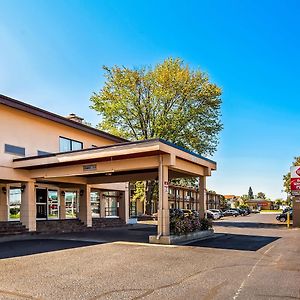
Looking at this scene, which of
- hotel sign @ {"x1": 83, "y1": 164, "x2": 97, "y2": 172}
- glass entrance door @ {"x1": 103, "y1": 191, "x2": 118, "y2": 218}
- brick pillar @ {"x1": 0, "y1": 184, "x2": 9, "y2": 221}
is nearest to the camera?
hotel sign @ {"x1": 83, "y1": 164, "x2": 97, "y2": 172}

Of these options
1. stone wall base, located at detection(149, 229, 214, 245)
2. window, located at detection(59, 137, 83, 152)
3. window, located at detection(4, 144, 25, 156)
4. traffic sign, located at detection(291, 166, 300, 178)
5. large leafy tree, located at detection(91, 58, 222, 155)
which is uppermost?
large leafy tree, located at detection(91, 58, 222, 155)

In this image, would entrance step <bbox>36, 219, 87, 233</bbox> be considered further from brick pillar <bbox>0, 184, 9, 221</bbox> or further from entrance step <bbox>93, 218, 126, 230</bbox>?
brick pillar <bbox>0, 184, 9, 221</bbox>

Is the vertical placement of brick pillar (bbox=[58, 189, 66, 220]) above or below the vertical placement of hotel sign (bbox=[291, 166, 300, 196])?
below

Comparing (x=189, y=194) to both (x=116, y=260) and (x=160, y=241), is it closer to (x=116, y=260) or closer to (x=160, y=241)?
(x=160, y=241)

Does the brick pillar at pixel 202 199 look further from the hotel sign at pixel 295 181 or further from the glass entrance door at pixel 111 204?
the hotel sign at pixel 295 181

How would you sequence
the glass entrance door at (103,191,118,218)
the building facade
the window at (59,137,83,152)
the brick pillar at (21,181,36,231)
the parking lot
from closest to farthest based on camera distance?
the parking lot → the building facade → the brick pillar at (21,181,36,231) → the window at (59,137,83,152) → the glass entrance door at (103,191,118,218)

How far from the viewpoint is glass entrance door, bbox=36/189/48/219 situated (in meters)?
22.7

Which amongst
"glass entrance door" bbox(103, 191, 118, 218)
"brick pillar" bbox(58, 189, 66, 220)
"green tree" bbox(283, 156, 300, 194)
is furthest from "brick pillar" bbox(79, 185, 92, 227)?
"green tree" bbox(283, 156, 300, 194)

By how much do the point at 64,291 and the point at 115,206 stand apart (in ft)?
79.4

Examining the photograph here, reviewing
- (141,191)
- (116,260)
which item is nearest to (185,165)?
(116,260)

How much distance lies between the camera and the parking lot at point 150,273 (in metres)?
6.99

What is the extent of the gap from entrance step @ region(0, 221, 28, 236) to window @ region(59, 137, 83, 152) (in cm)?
543

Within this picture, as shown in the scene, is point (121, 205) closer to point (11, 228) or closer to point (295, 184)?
point (11, 228)

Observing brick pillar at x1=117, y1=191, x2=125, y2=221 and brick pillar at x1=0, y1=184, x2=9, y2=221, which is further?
brick pillar at x1=117, y1=191, x2=125, y2=221
